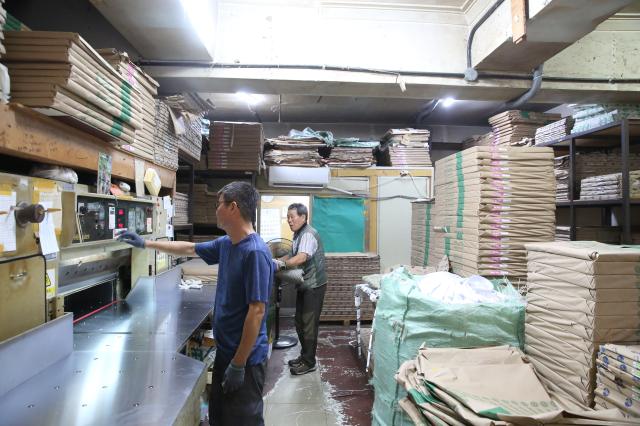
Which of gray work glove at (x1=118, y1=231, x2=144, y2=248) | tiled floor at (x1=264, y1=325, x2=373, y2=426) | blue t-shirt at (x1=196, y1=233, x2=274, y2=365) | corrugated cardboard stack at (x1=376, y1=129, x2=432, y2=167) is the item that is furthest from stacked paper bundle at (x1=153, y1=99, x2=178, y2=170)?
corrugated cardboard stack at (x1=376, y1=129, x2=432, y2=167)

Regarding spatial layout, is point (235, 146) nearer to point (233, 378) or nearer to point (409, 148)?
point (409, 148)

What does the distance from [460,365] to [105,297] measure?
7.56ft

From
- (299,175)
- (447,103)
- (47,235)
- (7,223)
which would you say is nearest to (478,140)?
(447,103)

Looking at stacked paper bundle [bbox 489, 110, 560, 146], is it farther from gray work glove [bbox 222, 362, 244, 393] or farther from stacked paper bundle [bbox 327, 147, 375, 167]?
gray work glove [bbox 222, 362, 244, 393]

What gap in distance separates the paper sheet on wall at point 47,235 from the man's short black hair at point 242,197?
0.76 m

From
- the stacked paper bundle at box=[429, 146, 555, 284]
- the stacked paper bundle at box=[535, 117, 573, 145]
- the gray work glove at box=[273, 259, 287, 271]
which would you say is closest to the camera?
the stacked paper bundle at box=[429, 146, 555, 284]

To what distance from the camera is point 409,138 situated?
5715 millimetres

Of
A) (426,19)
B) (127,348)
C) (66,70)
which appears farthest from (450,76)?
(127,348)

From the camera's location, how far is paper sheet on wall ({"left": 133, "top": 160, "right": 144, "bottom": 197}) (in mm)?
2617

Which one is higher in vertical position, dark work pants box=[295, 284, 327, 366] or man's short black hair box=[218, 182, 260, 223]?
man's short black hair box=[218, 182, 260, 223]

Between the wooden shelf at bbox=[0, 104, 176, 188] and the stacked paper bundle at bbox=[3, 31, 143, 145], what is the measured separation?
0.07m

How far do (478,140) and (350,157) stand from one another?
210 centimetres

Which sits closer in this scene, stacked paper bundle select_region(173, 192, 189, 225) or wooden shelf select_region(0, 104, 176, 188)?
wooden shelf select_region(0, 104, 176, 188)

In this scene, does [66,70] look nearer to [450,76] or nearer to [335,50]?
[335,50]
